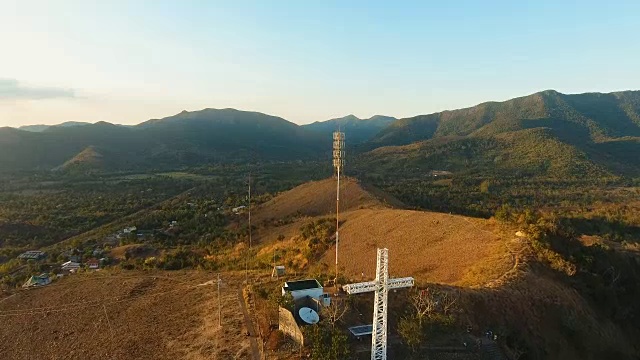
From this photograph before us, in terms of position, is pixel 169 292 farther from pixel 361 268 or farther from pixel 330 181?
pixel 330 181

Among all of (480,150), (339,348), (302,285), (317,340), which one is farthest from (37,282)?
(480,150)

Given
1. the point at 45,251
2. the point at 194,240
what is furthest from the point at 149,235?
the point at 45,251

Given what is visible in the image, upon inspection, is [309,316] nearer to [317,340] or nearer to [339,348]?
[317,340]

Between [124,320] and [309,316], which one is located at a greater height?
[309,316]

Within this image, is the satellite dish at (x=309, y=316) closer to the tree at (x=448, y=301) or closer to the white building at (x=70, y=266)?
the tree at (x=448, y=301)

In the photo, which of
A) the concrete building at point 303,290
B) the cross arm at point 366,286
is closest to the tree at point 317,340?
the concrete building at point 303,290

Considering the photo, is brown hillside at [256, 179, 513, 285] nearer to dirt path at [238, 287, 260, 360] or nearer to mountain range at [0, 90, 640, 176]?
dirt path at [238, 287, 260, 360]

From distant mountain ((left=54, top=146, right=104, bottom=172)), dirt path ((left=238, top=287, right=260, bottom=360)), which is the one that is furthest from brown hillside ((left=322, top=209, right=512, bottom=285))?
distant mountain ((left=54, top=146, right=104, bottom=172))

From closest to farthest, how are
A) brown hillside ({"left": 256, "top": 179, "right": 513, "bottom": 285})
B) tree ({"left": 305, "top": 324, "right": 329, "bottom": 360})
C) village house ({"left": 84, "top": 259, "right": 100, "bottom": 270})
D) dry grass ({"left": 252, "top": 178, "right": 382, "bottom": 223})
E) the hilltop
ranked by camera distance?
1. tree ({"left": 305, "top": 324, "right": 329, "bottom": 360})
2. the hilltop
3. brown hillside ({"left": 256, "top": 179, "right": 513, "bottom": 285})
4. village house ({"left": 84, "top": 259, "right": 100, "bottom": 270})
5. dry grass ({"left": 252, "top": 178, "right": 382, "bottom": 223})
